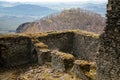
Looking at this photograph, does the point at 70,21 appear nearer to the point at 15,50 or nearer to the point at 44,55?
the point at 15,50

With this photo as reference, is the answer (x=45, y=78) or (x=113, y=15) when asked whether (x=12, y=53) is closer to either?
(x=45, y=78)

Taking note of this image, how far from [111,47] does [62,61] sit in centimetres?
804

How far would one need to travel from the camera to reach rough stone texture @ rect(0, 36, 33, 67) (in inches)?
983

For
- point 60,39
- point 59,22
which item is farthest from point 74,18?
point 60,39

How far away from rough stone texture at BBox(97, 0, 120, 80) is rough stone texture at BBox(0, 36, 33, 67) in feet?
39.9

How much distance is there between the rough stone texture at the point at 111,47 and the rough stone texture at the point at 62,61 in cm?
703

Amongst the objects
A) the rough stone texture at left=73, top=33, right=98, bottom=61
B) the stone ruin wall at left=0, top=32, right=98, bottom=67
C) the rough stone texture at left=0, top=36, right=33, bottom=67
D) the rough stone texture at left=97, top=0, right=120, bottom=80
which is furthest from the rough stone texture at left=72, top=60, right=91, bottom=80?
the rough stone texture at left=0, top=36, right=33, bottom=67

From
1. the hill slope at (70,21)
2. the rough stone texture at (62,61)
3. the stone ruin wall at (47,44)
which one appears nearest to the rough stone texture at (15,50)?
the stone ruin wall at (47,44)

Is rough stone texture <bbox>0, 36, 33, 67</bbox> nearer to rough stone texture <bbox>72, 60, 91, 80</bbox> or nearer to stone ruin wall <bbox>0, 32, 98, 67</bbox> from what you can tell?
stone ruin wall <bbox>0, 32, 98, 67</bbox>

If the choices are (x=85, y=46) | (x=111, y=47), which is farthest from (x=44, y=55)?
(x=111, y=47)

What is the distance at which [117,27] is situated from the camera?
12977mm

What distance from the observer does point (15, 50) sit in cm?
2533

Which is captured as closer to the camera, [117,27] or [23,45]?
[117,27]

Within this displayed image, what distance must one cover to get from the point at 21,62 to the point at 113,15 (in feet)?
44.6
